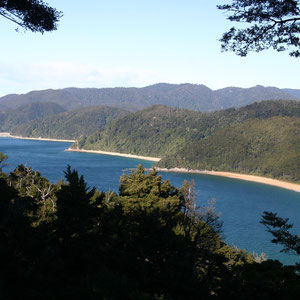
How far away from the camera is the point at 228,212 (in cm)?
6109

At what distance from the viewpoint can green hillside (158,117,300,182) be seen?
117650 mm

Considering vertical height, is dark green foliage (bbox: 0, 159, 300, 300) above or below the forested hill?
below

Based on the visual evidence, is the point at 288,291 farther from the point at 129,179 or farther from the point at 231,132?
the point at 231,132

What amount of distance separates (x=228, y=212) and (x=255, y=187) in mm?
36798

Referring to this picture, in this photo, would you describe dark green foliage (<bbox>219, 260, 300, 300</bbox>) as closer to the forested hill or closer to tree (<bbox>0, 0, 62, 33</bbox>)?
tree (<bbox>0, 0, 62, 33</bbox>)

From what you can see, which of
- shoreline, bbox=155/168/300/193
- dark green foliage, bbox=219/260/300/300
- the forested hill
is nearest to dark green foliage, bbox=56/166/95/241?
dark green foliage, bbox=219/260/300/300

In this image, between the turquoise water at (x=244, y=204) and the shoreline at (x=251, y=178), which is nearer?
the turquoise water at (x=244, y=204)

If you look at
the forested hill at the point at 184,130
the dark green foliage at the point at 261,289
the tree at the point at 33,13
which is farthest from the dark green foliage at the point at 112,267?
the forested hill at the point at 184,130

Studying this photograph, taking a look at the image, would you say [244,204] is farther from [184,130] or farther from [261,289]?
[184,130]

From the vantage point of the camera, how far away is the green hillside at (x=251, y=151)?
11765cm

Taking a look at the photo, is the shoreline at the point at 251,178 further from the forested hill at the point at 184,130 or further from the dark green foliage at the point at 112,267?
the dark green foliage at the point at 112,267

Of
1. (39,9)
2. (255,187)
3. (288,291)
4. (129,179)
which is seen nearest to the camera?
(288,291)

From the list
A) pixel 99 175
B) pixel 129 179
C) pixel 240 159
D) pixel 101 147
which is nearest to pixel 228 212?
pixel 129 179

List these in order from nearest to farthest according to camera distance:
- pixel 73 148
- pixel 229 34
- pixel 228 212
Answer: pixel 229 34, pixel 228 212, pixel 73 148
